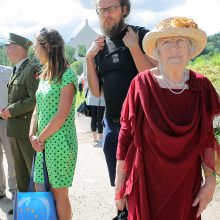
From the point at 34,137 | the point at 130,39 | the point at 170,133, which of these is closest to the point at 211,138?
the point at 170,133

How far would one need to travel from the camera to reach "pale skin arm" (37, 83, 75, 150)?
3.25 metres

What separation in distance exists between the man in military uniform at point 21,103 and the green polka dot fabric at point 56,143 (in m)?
0.74

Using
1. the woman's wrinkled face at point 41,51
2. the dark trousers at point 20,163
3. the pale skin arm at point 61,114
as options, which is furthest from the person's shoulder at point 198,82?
the dark trousers at point 20,163

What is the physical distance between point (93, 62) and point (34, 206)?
1.20m

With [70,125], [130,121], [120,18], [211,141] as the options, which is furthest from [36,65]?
[211,141]

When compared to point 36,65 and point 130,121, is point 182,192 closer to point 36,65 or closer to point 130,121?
point 130,121

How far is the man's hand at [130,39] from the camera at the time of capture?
302 centimetres

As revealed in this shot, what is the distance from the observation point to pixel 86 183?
5570 mm

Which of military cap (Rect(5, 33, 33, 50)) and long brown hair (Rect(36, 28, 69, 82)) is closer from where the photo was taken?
long brown hair (Rect(36, 28, 69, 82))

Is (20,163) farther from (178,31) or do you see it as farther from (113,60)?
(178,31)

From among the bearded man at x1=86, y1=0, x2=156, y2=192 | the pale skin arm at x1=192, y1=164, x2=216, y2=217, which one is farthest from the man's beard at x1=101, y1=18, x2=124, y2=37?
the pale skin arm at x1=192, y1=164, x2=216, y2=217

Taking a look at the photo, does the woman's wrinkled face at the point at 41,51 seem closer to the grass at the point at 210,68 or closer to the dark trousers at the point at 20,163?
the dark trousers at the point at 20,163

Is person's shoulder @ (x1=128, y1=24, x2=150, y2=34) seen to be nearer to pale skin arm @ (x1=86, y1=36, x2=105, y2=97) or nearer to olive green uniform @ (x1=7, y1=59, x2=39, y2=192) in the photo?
pale skin arm @ (x1=86, y1=36, x2=105, y2=97)

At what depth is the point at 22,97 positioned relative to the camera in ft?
13.6
